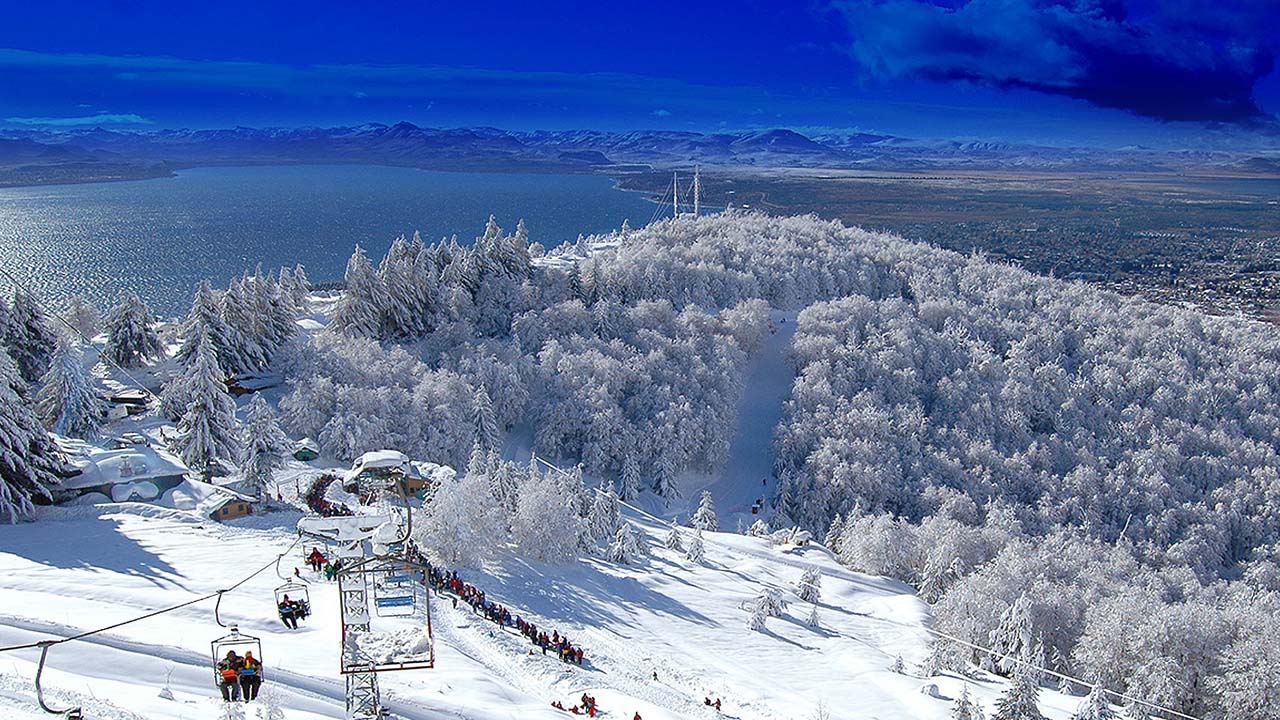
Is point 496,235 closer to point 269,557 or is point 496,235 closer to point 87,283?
point 269,557

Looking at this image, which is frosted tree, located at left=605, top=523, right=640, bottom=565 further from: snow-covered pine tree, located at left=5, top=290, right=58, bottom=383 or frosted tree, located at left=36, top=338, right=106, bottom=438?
snow-covered pine tree, located at left=5, top=290, right=58, bottom=383

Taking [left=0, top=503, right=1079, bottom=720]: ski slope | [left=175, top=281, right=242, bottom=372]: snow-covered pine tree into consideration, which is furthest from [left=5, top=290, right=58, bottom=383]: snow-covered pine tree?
[left=0, top=503, right=1079, bottom=720]: ski slope

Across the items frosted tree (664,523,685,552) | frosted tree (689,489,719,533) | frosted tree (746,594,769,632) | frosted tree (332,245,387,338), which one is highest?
frosted tree (332,245,387,338)

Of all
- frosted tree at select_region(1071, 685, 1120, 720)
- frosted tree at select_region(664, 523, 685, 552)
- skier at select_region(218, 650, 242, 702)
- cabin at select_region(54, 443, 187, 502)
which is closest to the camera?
skier at select_region(218, 650, 242, 702)

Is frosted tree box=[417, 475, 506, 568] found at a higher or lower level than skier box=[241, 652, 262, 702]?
lower

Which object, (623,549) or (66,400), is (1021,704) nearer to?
(623,549)

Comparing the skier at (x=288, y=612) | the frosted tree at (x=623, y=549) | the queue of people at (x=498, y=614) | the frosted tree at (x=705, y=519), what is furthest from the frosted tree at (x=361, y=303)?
the skier at (x=288, y=612)
